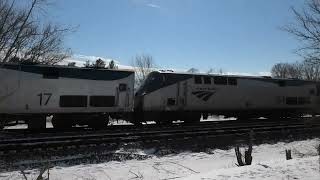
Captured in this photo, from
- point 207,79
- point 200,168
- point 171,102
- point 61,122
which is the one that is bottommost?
point 200,168

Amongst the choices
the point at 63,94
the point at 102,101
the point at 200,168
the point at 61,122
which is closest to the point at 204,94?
the point at 102,101

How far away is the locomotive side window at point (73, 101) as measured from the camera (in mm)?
20531

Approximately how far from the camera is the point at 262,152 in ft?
54.7

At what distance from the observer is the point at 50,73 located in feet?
66.2

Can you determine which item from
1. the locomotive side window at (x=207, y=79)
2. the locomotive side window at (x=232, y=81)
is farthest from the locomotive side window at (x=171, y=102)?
the locomotive side window at (x=232, y=81)

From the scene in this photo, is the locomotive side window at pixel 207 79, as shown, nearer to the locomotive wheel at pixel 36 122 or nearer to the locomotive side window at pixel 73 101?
the locomotive side window at pixel 73 101

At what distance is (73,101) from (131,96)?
319cm

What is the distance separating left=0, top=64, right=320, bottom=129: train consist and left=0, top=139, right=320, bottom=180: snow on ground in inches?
253

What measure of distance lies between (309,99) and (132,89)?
17.1 metres

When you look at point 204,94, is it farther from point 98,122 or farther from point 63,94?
point 63,94

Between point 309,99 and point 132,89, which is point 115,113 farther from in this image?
point 309,99

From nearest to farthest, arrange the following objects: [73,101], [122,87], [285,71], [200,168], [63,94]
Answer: [200,168] < [63,94] < [73,101] < [122,87] < [285,71]

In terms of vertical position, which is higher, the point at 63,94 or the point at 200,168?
the point at 63,94

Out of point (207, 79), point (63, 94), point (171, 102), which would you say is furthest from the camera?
point (207, 79)
